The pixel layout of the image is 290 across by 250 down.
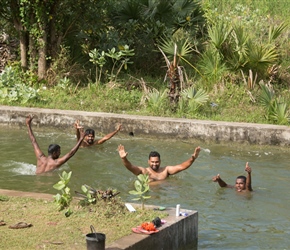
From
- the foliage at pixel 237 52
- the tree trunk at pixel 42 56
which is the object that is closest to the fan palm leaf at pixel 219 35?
the foliage at pixel 237 52

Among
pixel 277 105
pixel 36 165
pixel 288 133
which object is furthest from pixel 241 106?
pixel 36 165

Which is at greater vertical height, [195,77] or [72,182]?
[195,77]

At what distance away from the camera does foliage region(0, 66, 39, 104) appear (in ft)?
59.3

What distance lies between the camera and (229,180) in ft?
42.8

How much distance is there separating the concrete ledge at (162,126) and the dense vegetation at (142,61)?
2.63 feet

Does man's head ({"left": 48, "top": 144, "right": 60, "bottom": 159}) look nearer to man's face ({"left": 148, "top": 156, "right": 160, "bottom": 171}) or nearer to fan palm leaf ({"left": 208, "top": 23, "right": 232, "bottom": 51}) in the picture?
man's face ({"left": 148, "top": 156, "right": 160, "bottom": 171})

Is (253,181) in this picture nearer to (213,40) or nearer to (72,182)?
(72,182)

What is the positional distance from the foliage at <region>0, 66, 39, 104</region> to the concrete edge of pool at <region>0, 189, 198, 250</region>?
917 cm

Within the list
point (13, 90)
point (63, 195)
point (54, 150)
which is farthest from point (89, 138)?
point (63, 195)

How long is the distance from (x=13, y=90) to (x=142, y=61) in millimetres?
4898

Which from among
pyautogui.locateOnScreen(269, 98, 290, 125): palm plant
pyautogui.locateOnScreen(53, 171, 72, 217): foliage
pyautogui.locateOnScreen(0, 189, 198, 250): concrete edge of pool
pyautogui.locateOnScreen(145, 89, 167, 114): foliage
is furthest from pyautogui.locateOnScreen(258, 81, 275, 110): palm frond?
pyautogui.locateOnScreen(53, 171, 72, 217): foliage

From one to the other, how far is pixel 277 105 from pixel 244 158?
95.1 inches

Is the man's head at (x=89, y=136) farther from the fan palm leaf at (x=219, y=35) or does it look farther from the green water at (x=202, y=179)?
the fan palm leaf at (x=219, y=35)

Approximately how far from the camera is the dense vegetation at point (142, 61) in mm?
17516
